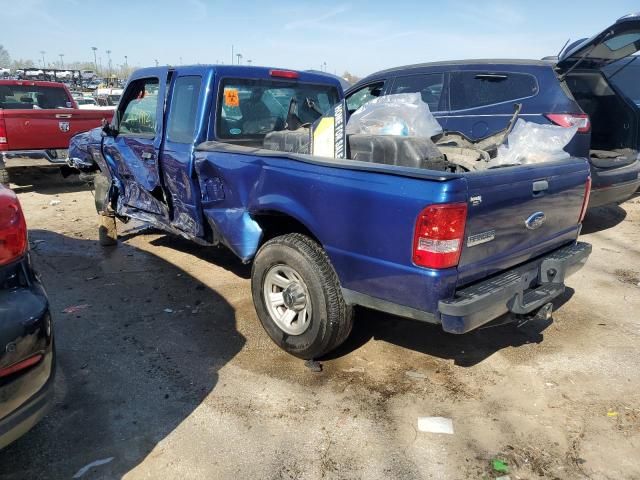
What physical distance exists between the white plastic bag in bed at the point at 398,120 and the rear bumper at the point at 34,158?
5.96 metres

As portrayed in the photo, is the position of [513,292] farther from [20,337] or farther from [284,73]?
[284,73]

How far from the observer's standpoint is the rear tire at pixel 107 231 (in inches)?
235

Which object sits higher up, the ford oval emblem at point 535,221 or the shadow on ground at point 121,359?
the ford oval emblem at point 535,221

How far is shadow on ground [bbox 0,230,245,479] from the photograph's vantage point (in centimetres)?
258

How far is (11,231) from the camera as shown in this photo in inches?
83.8

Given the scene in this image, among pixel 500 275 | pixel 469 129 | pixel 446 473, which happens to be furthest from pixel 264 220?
pixel 469 129

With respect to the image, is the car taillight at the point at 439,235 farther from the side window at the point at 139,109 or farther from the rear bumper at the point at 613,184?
the rear bumper at the point at 613,184

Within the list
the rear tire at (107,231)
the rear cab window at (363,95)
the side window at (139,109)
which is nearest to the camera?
the side window at (139,109)

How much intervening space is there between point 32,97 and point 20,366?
10346 millimetres

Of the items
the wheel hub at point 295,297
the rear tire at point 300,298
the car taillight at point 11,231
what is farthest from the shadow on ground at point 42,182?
the car taillight at point 11,231

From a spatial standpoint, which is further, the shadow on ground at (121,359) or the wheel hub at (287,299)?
Result: the wheel hub at (287,299)

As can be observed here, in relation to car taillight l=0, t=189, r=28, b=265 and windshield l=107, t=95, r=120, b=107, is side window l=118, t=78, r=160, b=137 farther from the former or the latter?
windshield l=107, t=95, r=120, b=107

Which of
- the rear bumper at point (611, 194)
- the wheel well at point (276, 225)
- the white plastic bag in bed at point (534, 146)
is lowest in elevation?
the rear bumper at point (611, 194)

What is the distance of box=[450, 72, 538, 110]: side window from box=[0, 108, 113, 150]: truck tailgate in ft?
20.8
